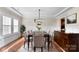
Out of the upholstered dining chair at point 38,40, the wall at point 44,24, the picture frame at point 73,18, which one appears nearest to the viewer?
the wall at point 44,24

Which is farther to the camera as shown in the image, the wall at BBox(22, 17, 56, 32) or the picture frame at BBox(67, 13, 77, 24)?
the picture frame at BBox(67, 13, 77, 24)

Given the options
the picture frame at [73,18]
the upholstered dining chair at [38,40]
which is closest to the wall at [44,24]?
the upholstered dining chair at [38,40]

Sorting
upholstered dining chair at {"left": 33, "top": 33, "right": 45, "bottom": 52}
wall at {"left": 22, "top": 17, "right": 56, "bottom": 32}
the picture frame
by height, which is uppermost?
the picture frame

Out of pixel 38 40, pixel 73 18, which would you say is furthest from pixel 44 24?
pixel 73 18

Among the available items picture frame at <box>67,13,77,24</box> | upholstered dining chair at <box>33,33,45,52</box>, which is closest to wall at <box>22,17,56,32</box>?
upholstered dining chair at <box>33,33,45,52</box>

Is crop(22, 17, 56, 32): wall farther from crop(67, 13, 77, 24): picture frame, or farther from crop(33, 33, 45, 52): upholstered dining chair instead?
crop(67, 13, 77, 24): picture frame

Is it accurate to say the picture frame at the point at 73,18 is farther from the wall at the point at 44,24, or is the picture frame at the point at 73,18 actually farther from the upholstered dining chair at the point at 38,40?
the upholstered dining chair at the point at 38,40

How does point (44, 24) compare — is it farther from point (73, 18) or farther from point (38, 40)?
point (73, 18)

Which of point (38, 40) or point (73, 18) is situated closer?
point (38, 40)

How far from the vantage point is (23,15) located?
10.4 ft

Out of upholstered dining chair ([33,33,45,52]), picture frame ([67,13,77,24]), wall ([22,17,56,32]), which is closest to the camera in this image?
wall ([22,17,56,32])

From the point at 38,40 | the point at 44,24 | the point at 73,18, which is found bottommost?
the point at 38,40

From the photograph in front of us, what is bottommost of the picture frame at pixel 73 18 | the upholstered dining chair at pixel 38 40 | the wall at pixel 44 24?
the upholstered dining chair at pixel 38 40
